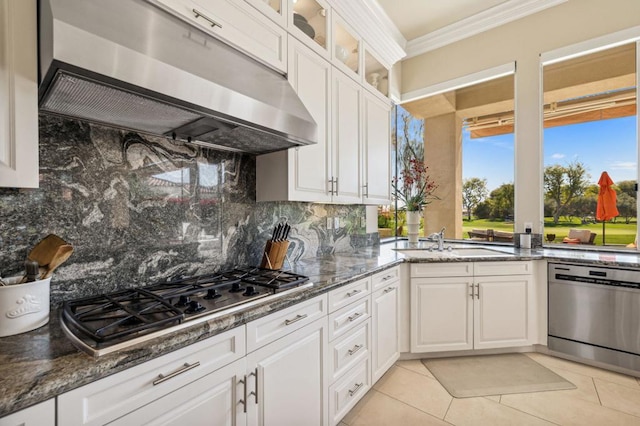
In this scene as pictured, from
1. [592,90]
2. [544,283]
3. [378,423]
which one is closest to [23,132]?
[378,423]

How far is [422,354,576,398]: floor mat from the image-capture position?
87.3 inches

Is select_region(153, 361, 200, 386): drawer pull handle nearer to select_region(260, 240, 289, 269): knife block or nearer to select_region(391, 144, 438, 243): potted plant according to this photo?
→ select_region(260, 240, 289, 269): knife block

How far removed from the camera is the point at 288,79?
1.83 metres

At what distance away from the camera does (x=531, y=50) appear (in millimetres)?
3115

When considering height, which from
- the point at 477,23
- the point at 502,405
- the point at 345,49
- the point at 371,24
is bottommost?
the point at 502,405

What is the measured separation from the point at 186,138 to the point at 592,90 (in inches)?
147

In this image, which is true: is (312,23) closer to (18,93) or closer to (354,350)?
(18,93)

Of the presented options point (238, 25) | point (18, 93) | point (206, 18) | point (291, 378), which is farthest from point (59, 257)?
point (238, 25)

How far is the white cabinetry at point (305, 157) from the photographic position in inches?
73.6

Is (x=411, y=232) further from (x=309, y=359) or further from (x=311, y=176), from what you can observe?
(x=309, y=359)

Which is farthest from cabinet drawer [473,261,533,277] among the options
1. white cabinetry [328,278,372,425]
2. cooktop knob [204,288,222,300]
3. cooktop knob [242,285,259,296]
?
cooktop knob [204,288,222,300]

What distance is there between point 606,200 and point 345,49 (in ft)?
9.31

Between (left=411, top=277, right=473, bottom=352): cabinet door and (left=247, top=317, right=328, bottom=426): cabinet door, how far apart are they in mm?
1267

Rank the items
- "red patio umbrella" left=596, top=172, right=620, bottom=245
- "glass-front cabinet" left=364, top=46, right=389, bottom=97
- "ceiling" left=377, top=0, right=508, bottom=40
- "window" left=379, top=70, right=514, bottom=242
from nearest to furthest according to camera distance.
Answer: "glass-front cabinet" left=364, top=46, right=389, bottom=97 → "red patio umbrella" left=596, top=172, right=620, bottom=245 → "ceiling" left=377, top=0, right=508, bottom=40 → "window" left=379, top=70, right=514, bottom=242
